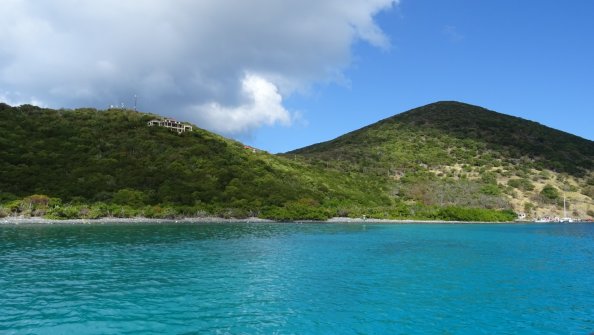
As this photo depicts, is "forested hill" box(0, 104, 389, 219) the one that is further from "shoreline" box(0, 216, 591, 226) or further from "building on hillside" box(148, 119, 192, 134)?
"building on hillside" box(148, 119, 192, 134)

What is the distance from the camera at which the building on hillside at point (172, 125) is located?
380 feet

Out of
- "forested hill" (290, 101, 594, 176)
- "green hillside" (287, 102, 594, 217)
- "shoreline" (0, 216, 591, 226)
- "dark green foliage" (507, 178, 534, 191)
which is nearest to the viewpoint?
"shoreline" (0, 216, 591, 226)

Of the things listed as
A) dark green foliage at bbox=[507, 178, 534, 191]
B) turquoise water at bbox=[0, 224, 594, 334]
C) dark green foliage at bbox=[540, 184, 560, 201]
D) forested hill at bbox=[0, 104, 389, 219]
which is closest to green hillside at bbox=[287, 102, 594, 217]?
dark green foliage at bbox=[507, 178, 534, 191]

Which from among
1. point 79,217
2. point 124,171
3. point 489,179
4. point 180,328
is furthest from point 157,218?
point 489,179

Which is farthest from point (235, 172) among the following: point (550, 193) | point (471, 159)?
point (550, 193)

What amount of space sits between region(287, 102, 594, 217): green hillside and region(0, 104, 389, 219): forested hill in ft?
55.6

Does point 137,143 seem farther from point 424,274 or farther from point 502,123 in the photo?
point 502,123

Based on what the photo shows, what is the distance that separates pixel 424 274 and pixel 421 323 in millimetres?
11470

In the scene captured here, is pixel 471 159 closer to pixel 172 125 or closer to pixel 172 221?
pixel 172 125

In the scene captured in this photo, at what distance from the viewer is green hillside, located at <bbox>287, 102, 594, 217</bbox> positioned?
4471 inches

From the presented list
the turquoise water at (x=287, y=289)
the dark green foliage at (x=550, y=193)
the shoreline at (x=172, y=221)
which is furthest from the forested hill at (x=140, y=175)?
the dark green foliage at (x=550, y=193)

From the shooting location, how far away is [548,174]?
127312 millimetres

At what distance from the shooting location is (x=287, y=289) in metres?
23.0

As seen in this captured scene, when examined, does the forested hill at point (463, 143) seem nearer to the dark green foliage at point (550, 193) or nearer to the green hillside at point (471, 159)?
the green hillside at point (471, 159)
